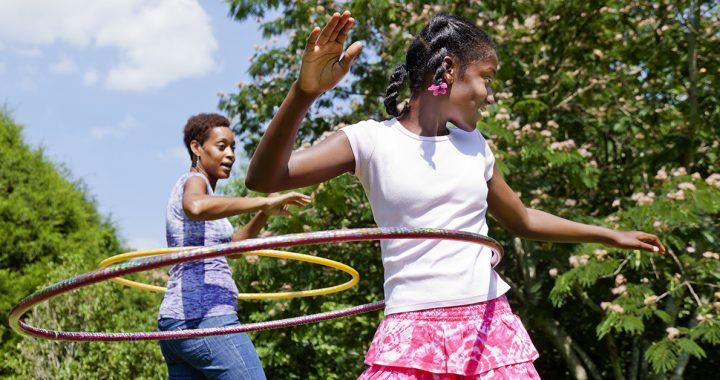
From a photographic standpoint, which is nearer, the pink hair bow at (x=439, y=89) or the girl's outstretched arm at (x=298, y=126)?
the girl's outstretched arm at (x=298, y=126)

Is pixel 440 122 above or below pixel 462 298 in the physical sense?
above

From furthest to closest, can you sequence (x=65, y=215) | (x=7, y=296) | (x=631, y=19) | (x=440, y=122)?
(x=65, y=215)
(x=7, y=296)
(x=631, y=19)
(x=440, y=122)

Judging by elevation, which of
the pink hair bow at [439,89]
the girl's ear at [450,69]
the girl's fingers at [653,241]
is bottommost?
the girl's fingers at [653,241]

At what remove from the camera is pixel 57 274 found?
9.67 meters

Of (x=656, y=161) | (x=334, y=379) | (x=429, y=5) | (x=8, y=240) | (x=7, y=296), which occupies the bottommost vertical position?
(x=334, y=379)

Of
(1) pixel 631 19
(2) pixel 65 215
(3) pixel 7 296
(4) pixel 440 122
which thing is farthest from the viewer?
(2) pixel 65 215

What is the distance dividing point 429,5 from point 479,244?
675cm

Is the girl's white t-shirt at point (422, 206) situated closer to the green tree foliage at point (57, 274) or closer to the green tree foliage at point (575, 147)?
the green tree foliage at point (575, 147)

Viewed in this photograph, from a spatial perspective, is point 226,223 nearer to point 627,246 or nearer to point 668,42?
point 627,246

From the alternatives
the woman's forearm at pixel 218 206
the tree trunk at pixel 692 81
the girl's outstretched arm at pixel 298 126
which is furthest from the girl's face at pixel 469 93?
the tree trunk at pixel 692 81

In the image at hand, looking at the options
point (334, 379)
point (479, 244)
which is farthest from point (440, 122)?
point (334, 379)

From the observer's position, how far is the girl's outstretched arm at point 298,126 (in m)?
1.96

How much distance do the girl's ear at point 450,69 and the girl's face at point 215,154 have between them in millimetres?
1719

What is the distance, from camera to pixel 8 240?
35.9 feet
